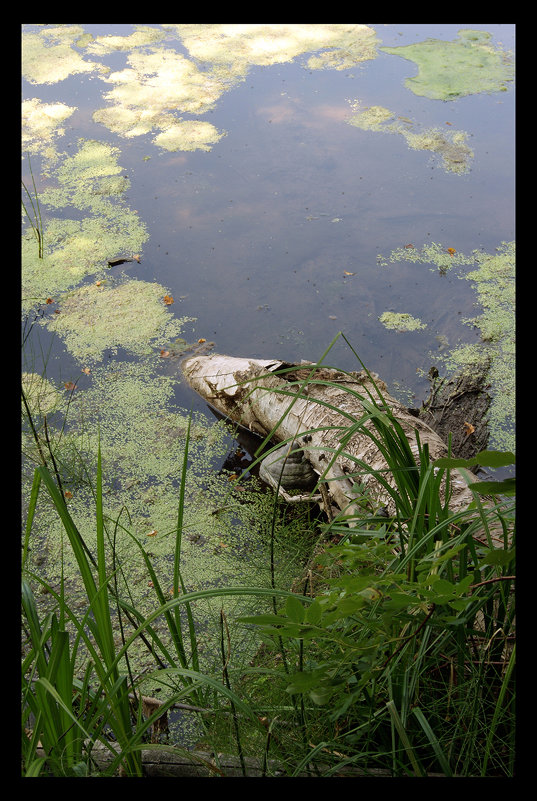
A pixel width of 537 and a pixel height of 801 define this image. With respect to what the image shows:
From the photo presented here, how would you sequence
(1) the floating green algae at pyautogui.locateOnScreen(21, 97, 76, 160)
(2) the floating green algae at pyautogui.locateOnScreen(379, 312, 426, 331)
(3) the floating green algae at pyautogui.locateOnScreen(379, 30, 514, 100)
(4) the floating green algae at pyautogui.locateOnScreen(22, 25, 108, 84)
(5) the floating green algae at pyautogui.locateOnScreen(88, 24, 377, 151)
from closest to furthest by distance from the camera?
(2) the floating green algae at pyautogui.locateOnScreen(379, 312, 426, 331) < (1) the floating green algae at pyautogui.locateOnScreen(21, 97, 76, 160) < (5) the floating green algae at pyautogui.locateOnScreen(88, 24, 377, 151) < (3) the floating green algae at pyautogui.locateOnScreen(379, 30, 514, 100) < (4) the floating green algae at pyautogui.locateOnScreen(22, 25, 108, 84)

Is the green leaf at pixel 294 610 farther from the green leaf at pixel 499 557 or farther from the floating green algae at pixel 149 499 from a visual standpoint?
the floating green algae at pixel 149 499

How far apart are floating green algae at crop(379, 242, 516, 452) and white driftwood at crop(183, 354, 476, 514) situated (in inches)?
25.6

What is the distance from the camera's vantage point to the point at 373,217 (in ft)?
13.9

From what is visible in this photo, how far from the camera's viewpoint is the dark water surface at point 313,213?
3505mm

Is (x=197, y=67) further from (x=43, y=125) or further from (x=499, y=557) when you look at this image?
(x=499, y=557)

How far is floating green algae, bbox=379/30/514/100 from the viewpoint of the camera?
548 centimetres

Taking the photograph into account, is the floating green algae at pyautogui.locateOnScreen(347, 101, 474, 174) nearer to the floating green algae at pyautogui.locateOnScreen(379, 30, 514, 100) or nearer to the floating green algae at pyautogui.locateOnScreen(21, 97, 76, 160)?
the floating green algae at pyautogui.locateOnScreen(379, 30, 514, 100)

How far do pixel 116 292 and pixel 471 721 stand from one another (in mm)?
3226

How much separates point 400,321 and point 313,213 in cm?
116

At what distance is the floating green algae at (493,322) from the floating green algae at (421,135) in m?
1.03

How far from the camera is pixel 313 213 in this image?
424 cm

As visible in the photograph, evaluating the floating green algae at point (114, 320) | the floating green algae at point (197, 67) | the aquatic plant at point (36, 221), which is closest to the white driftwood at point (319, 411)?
the floating green algae at point (114, 320)

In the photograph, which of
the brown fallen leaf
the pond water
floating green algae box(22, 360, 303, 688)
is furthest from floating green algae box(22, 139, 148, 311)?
the brown fallen leaf

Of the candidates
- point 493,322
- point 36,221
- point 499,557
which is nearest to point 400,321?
point 493,322
